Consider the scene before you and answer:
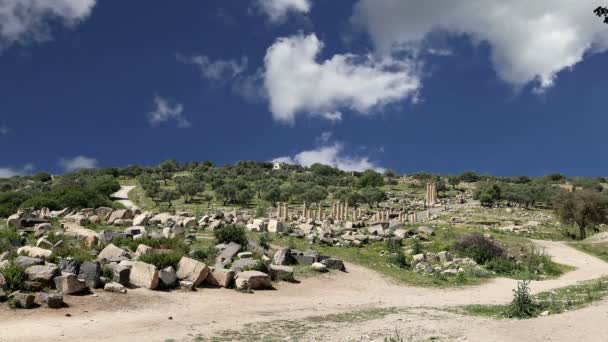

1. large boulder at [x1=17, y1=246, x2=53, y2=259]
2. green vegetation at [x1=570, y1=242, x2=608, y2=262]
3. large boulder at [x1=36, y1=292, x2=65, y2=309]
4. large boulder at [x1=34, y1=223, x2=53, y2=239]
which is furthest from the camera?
green vegetation at [x1=570, y1=242, x2=608, y2=262]

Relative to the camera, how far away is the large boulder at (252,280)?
18109 millimetres

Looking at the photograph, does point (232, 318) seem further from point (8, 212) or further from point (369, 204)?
point (369, 204)

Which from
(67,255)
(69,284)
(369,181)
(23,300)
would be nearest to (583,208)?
(67,255)

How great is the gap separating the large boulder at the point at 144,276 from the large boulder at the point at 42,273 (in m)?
2.41

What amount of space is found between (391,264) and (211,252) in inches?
354

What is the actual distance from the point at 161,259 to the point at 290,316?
22.1 ft

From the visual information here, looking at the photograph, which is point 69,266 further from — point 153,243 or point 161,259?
point 153,243

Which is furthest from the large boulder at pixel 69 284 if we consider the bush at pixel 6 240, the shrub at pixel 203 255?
the bush at pixel 6 240

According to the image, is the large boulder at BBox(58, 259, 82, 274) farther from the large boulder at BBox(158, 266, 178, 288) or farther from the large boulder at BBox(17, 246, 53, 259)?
the large boulder at BBox(158, 266, 178, 288)

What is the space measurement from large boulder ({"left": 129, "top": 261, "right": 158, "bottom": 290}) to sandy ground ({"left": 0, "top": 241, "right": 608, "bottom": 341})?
17.3 inches

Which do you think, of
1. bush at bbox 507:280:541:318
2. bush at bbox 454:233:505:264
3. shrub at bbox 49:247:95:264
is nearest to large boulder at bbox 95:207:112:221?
shrub at bbox 49:247:95:264

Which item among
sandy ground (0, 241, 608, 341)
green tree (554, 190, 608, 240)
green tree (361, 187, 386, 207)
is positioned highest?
green tree (361, 187, 386, 207)

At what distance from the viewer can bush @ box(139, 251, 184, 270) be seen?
62.3ft

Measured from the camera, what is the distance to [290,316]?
576 inches
